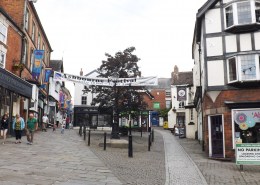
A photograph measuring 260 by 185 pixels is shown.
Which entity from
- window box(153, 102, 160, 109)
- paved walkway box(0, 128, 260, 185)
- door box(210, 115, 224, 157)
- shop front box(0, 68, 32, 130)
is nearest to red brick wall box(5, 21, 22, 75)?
shop front box(0, 68, 32, 130)

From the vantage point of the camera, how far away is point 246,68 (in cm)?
1537

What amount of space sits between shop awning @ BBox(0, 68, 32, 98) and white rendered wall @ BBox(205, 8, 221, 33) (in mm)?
12547

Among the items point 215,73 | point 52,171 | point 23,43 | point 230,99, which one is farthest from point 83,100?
point 52,171

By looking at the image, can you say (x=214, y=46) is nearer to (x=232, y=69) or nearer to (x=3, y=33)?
(x=232, y=69)

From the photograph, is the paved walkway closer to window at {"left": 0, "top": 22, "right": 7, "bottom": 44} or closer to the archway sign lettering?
the archway sign lettering

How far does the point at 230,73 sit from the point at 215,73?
803mm

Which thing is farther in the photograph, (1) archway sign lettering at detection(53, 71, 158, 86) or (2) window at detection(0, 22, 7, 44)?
(1) archway sign lettering at detection(53, 71, 158, 86)

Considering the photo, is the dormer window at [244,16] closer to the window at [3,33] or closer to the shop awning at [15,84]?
the shop awning at [15,84]

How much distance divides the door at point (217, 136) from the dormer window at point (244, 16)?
499cm

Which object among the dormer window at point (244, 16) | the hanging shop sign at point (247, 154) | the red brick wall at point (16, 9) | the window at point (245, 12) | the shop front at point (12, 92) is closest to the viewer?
the hanging shop sign at point (247, 154)

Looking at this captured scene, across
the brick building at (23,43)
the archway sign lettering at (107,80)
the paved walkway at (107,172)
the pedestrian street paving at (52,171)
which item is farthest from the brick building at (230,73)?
the brick building at (23,43)

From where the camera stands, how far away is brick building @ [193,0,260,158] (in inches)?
596

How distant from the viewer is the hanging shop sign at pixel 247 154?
38.6ft

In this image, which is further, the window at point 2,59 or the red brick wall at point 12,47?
the red brick wall at point 12,47
